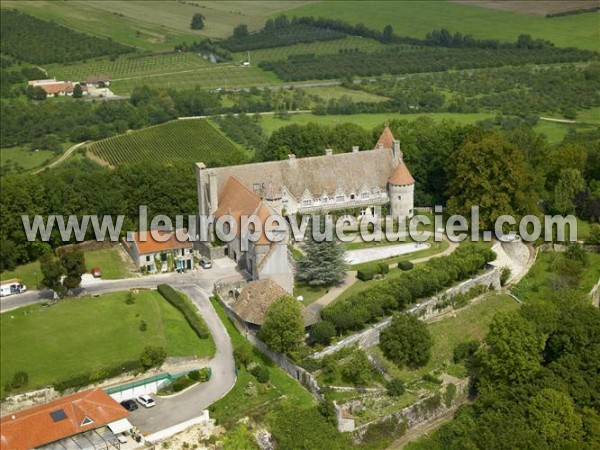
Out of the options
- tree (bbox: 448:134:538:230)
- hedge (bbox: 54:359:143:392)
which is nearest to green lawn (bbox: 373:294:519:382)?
tree (bbox: 448:134:538:230)

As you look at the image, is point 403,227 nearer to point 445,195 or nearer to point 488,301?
point 445,195

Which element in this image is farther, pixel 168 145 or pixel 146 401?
pixel 168 145

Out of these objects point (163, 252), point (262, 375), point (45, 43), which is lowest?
point (262, 375)

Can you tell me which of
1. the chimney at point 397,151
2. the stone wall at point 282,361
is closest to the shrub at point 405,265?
the chimney at point 397,151

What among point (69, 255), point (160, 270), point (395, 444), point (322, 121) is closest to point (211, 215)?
point (160, 270)

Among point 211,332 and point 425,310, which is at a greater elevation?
point 425,310

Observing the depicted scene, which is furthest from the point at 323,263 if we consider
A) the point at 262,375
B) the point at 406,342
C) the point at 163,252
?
the point at 163,252

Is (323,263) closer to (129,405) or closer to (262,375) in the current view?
(262,375)

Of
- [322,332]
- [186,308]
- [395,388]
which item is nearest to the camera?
[395,388]
